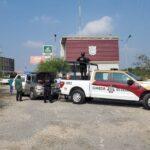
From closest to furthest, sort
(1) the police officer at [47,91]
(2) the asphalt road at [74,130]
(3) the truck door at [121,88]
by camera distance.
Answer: (2) the asphalt road at [74,130] → (3) the truck door at [121,88] → (1) the police officer at [47,91]

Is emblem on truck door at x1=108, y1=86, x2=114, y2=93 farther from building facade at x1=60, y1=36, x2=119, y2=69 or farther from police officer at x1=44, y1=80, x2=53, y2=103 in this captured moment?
building facade at x1=60, y1=36, x2=119, y2=69

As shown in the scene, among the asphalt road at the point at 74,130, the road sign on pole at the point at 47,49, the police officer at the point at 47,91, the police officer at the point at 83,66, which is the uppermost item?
the road sign on pole at the point at 47,49

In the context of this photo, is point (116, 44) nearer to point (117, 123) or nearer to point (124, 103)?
point (124, 103)

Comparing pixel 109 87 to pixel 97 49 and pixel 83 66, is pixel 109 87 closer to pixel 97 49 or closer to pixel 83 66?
pixel 83 66

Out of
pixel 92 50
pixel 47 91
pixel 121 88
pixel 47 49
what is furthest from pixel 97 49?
pixel 121 88

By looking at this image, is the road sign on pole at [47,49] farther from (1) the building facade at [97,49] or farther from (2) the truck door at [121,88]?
(1) the building facade at [97,49]

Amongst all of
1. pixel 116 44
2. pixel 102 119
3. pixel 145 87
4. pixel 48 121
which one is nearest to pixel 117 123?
pixel 102 119

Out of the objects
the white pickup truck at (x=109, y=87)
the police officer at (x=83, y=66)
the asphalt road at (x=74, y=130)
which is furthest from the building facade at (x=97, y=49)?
the asphalt road at (x=74, y=130)

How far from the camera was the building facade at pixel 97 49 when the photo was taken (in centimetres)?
12575

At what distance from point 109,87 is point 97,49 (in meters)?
109

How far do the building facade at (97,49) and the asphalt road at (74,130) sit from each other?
4327 inches

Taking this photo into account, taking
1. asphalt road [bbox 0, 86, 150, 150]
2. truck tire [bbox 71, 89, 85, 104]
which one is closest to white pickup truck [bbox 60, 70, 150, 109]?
truck tire [bbox 71, 89, 85, 104]

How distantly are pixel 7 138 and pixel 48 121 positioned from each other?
3364 millimetres

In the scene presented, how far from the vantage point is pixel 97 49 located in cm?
12794
